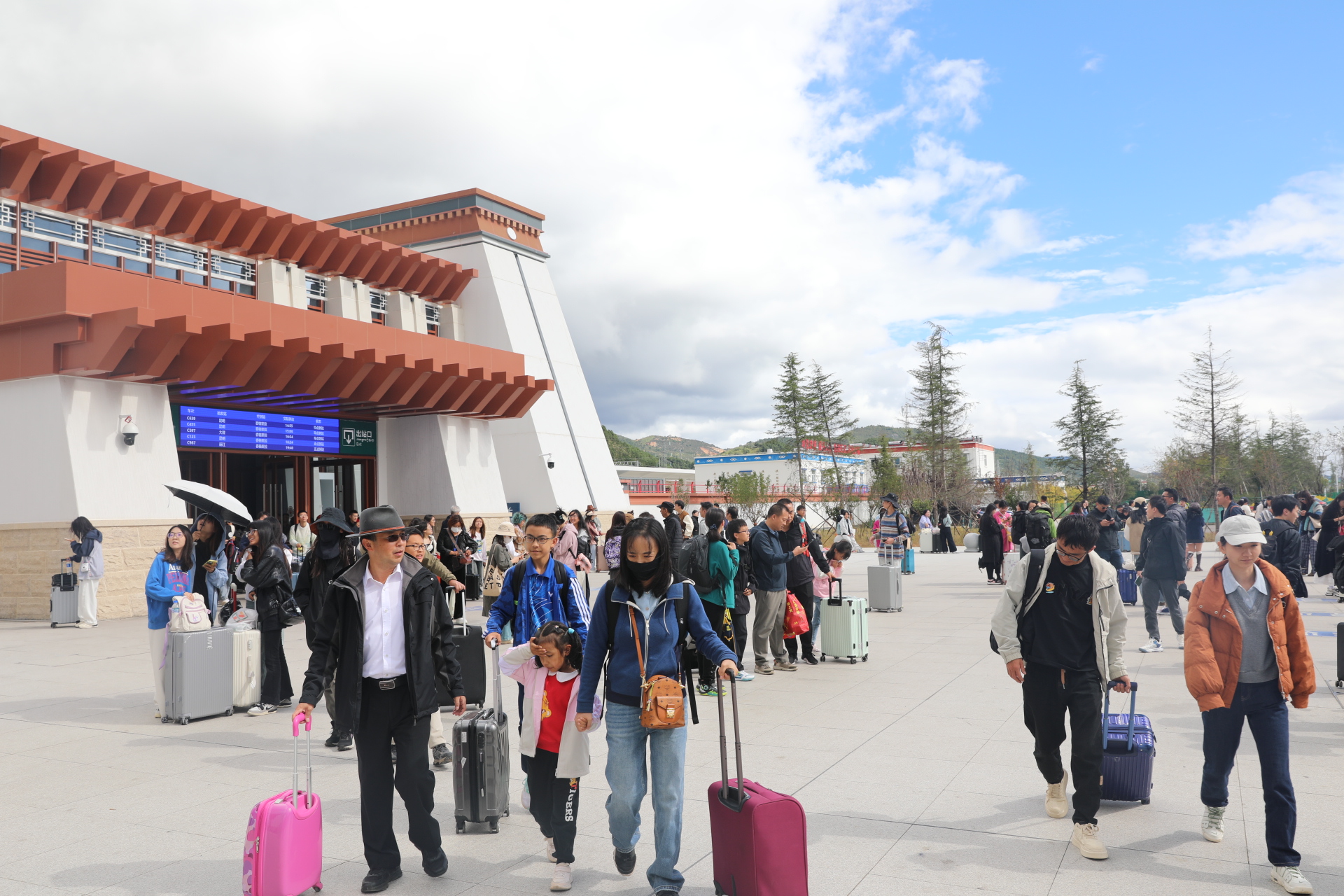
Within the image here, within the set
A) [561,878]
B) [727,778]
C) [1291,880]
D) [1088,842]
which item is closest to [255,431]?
[561,878]

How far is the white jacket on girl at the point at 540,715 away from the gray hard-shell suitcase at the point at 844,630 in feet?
20.8

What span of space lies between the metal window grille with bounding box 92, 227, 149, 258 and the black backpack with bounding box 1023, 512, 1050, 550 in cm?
2060

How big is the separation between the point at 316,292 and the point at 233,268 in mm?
2817

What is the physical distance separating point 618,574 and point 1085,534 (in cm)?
241

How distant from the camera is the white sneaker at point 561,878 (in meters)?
4.10

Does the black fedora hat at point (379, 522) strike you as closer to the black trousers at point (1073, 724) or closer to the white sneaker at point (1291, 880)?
the black trousers at point (1073, 724)

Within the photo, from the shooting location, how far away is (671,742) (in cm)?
407

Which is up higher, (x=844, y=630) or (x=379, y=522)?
(x=379, y=522)

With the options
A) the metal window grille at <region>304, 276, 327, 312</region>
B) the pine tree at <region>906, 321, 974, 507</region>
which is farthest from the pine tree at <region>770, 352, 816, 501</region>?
the metal window grille at <region>304, 276, 327, 312</region>

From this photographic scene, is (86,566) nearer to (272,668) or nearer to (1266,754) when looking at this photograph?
(272,668)

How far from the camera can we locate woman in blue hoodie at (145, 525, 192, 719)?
311 inches

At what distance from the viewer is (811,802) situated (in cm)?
536

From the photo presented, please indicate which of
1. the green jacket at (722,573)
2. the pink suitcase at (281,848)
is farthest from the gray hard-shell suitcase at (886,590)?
the pink suitcase at (281,848)

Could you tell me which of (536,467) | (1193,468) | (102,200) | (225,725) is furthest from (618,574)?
(1193,468)
